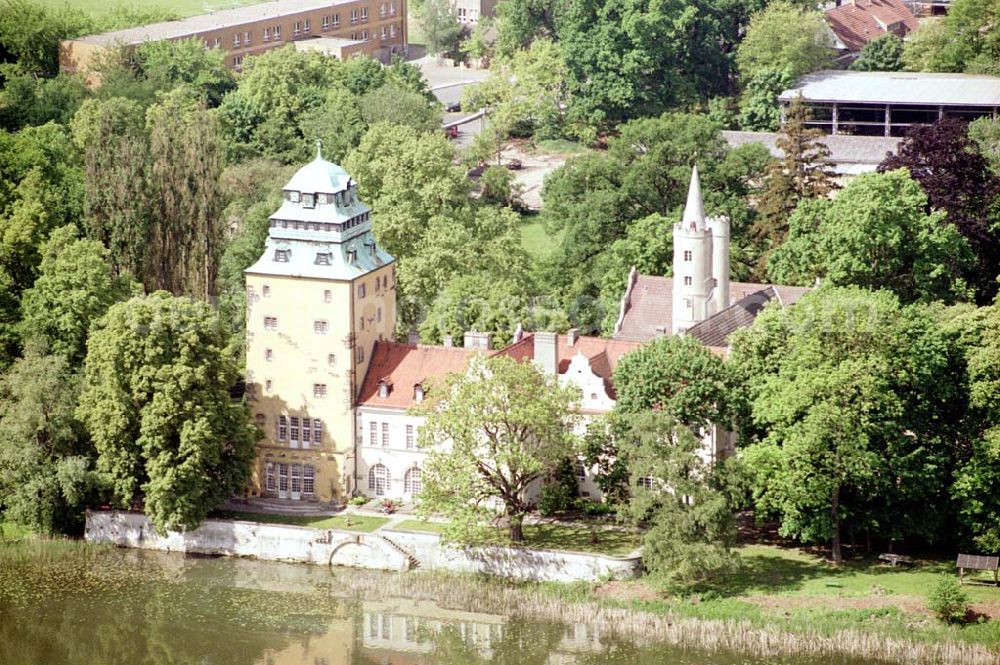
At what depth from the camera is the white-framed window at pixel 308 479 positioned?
102250 mm

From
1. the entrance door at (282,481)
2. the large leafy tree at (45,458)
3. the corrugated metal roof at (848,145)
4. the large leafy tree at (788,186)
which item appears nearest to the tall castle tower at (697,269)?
the large leafy tree at (788,186)

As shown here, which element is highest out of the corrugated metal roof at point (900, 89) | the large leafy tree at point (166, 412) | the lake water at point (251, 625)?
the corrugated metal roof at point (900, 89)

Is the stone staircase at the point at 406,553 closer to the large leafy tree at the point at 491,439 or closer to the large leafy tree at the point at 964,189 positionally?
the large leafy tree at the point at 491,439

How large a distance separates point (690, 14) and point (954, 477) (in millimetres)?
82406

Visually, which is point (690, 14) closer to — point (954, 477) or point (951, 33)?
point (951, 33)

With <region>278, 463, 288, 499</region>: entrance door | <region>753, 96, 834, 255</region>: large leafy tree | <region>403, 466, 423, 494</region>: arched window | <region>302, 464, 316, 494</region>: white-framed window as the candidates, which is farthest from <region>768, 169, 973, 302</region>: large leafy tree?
<region>278, 463, 288, 499</region>: entrance door

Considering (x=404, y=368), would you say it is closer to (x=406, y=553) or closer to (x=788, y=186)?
(x=406, y=553)

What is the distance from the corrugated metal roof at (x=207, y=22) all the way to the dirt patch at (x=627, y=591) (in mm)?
86621

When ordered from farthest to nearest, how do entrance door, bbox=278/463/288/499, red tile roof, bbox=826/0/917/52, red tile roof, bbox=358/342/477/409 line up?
1. red tile roof, bbox=826/0/917/52
2. entrance door, bbox=278/463/288/499
3. red tile roof, bbox=358/342/477/409

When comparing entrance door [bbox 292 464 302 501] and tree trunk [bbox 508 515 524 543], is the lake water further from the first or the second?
entrance door [bbox 292 464 302 501]

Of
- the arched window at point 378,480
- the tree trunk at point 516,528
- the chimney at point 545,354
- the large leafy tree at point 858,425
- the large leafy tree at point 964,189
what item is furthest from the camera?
the large leafy tree at point 964,189

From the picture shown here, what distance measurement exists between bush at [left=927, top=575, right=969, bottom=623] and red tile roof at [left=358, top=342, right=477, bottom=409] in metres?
24.8

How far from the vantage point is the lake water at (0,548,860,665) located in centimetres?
8769

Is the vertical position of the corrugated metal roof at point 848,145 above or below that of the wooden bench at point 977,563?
above
